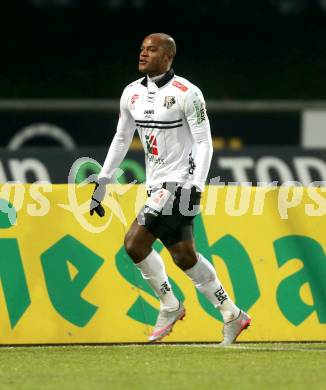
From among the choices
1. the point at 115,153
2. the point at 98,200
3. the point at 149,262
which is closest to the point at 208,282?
the point at 149,262

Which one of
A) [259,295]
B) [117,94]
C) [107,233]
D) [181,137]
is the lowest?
[117,94]

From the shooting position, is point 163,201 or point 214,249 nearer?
point 163,201

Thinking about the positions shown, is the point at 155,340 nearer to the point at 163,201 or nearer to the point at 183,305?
the point at 183,305

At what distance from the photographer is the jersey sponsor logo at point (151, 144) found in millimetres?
7379

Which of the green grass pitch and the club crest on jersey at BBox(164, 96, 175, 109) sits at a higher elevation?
the club crest on jersey at BBox(164, 96, 175, 109)

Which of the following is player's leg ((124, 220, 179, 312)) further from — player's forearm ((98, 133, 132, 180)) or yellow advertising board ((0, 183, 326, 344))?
yellow advertising board ((0, 183, 326, 344))

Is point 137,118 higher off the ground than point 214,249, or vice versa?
point 137,118

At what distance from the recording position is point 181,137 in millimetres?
7379

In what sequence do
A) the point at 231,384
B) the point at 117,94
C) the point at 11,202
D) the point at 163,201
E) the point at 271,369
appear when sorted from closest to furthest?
the point at 231,384
the point at 271,369
the point at 163,201
the point at 11,202
the point at 117,94

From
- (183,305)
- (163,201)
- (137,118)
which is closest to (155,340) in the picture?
(183,305)

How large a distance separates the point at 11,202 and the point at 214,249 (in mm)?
1418

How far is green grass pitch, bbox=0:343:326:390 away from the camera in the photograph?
5.94m

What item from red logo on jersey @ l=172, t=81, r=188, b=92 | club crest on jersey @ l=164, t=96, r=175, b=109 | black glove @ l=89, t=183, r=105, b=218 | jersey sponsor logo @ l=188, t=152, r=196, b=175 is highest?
red logo on jersey @ l=172, t=81, r=188, b=92

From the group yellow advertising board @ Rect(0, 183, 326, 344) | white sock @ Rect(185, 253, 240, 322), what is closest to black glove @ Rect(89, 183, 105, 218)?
yellow advertising board @ Rect(0, 183, 326, 344)
